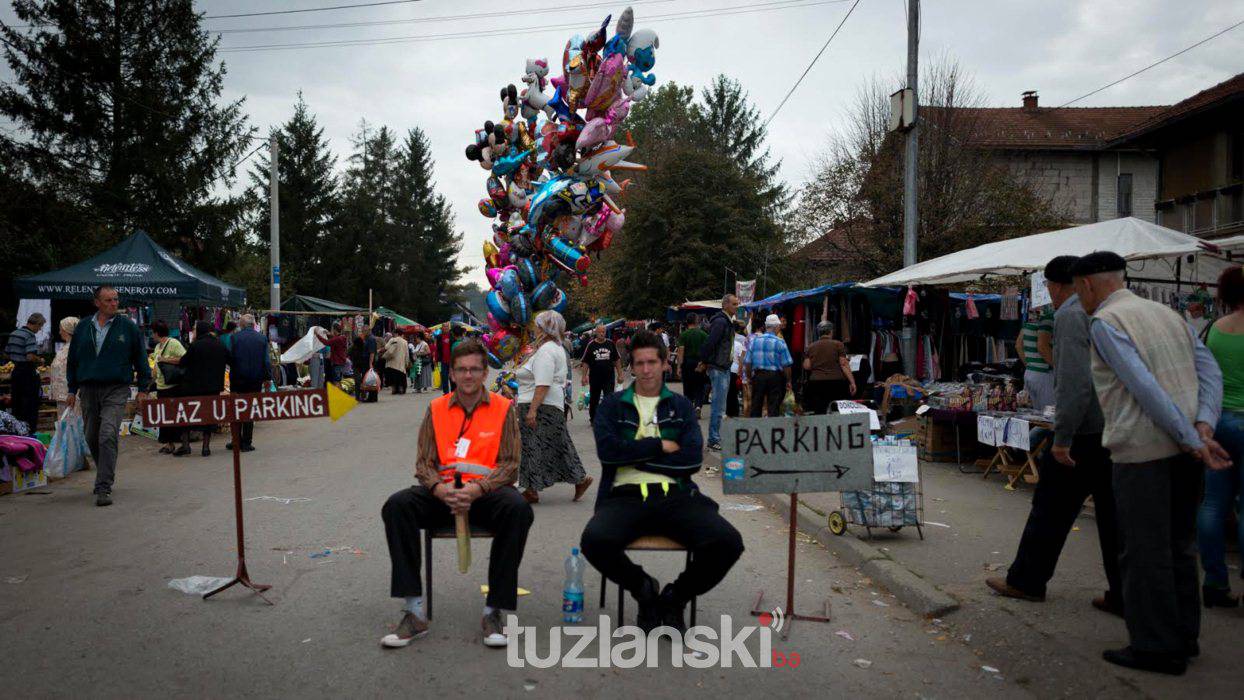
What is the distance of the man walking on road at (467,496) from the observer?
474cm

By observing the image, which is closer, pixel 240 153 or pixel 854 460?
pixel 854 460

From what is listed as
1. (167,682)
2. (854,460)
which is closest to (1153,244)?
(854,460)

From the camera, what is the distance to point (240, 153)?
30.6 metres

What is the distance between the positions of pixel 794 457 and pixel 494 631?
2010 mm

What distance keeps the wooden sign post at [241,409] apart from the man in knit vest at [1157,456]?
14.3 feet

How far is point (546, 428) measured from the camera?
8750mm

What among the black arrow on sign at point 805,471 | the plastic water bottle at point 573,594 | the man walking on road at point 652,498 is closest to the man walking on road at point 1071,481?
the black arrow on sign at point 805,471

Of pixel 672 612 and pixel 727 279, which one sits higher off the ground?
pixel 727 279

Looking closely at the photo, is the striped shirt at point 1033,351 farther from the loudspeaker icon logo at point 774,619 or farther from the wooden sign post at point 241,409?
the wooden sign post at point 241,409

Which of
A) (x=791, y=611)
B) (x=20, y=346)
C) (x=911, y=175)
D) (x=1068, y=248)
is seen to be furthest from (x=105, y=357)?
(x=911, y=175)

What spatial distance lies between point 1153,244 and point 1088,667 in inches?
240

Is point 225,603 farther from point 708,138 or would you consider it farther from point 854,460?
point 708,138

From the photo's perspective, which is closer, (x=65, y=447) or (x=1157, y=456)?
(x=1157, y=456)

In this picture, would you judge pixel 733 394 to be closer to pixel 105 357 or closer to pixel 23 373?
pixel 105 357
